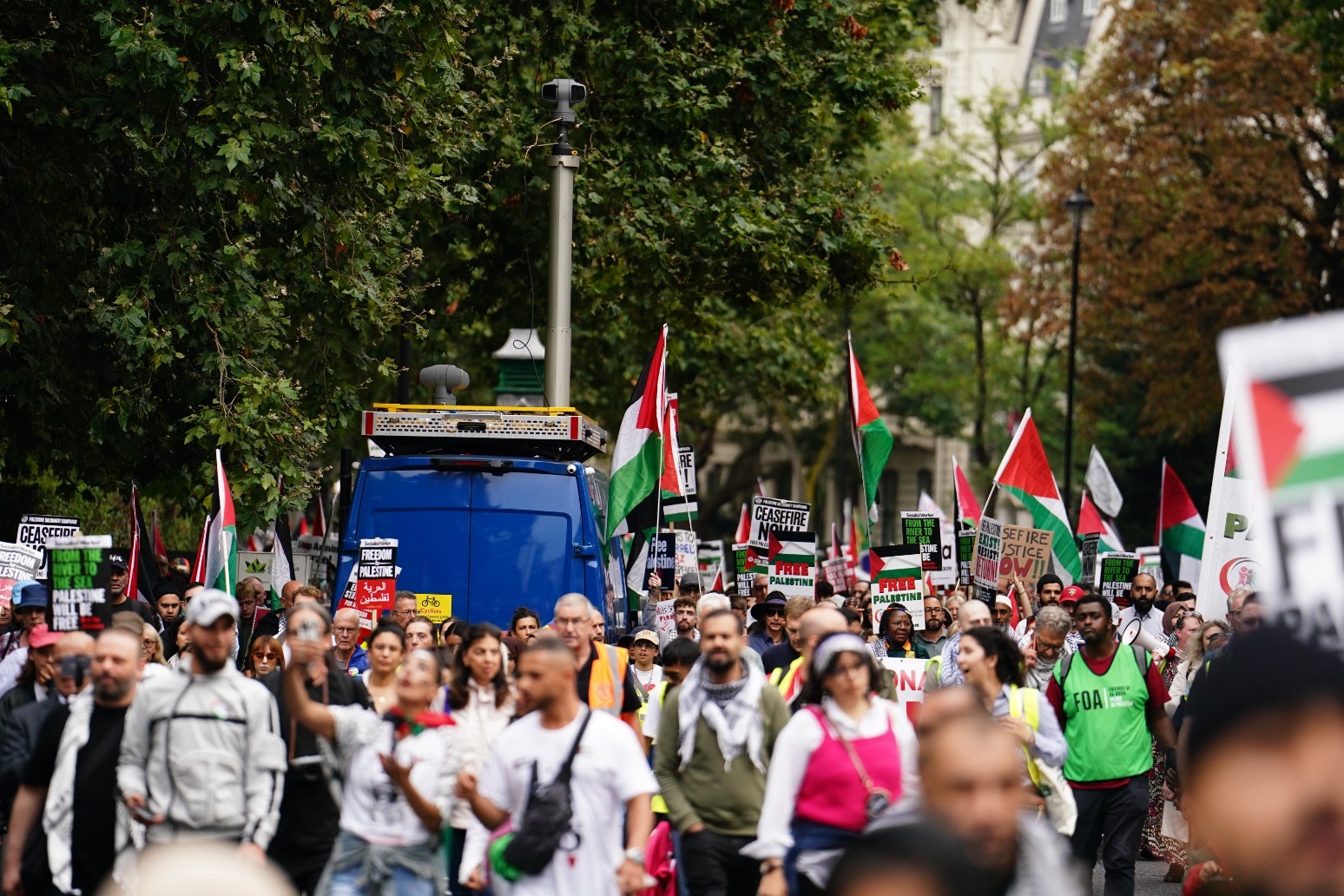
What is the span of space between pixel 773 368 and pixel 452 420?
13393 mm

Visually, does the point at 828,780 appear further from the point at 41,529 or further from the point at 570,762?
the point at 41,529

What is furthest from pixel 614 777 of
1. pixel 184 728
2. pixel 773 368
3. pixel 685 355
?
pixel 773 368

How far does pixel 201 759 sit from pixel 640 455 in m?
9.44

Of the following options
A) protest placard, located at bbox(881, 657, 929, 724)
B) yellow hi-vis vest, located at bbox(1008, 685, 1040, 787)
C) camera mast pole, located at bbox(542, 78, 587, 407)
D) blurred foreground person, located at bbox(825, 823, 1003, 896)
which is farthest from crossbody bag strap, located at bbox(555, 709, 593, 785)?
camera mast pole, located at bbox(542, 78, 587, 407)

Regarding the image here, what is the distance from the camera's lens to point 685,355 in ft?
88.1

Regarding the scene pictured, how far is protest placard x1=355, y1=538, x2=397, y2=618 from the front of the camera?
45.4ft

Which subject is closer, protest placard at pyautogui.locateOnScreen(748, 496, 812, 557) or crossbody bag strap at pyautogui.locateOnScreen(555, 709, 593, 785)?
crossbody bag strap at pyautogui.locateOnScreen(555, 709, 593, 785)

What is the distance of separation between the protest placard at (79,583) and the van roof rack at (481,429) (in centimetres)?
595

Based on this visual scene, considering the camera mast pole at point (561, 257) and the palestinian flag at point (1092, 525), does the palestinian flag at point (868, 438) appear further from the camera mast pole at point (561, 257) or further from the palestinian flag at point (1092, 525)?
the palestinian flag at point (1092, 525)

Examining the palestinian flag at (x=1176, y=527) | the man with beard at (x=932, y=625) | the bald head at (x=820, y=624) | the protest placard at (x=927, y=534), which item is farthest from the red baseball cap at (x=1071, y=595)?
the bald head at (x=820, y=624)

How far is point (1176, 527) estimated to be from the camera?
897 inches

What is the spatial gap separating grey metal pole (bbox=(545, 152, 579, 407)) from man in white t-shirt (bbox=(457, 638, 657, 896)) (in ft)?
40.1

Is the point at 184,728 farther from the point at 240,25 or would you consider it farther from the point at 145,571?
the point at 145,571

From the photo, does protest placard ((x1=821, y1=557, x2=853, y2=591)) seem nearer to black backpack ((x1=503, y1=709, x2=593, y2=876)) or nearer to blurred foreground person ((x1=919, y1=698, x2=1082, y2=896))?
black backpack ((x1=503, y1=709, x2=593, y2=876))
